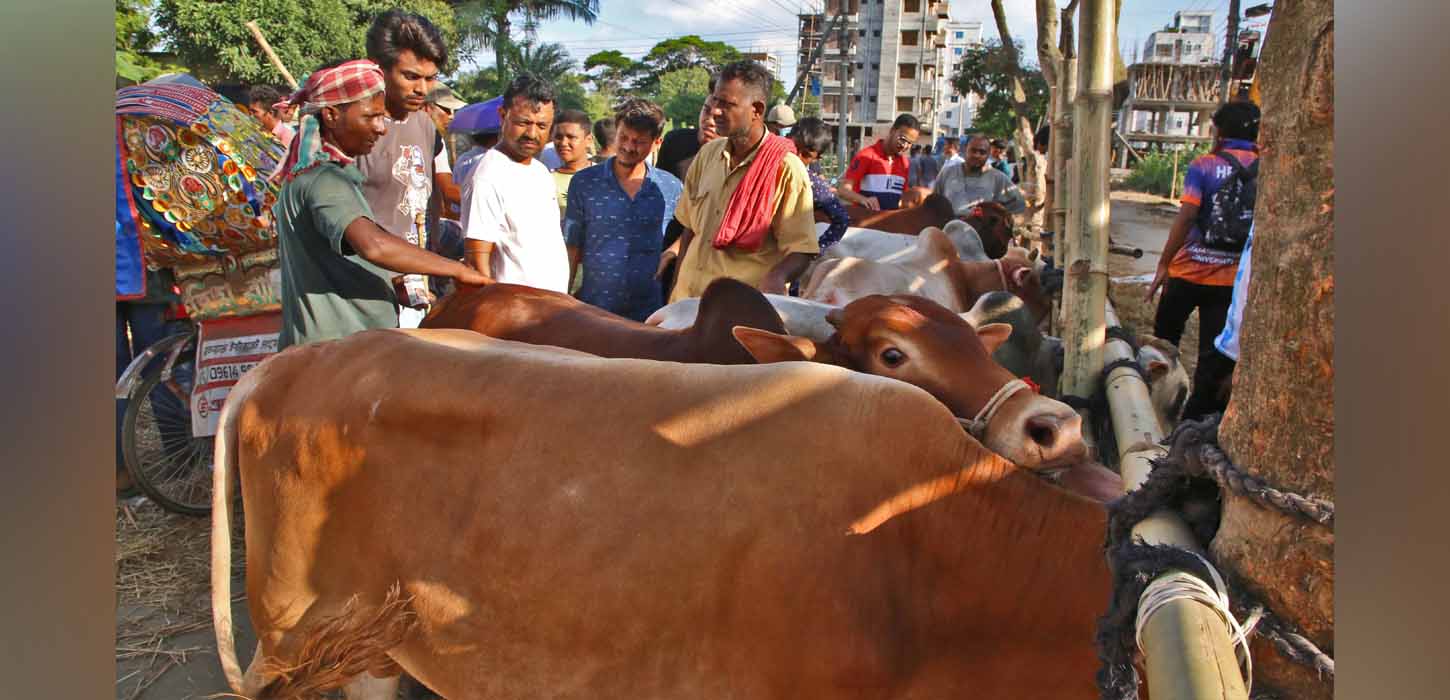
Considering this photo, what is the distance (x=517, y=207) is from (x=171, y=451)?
88.7 inches

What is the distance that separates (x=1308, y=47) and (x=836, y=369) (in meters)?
→ 1.12

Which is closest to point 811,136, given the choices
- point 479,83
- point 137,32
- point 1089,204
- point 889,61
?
point 1089,204

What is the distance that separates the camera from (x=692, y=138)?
7.07 metres

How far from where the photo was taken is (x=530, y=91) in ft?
13.9

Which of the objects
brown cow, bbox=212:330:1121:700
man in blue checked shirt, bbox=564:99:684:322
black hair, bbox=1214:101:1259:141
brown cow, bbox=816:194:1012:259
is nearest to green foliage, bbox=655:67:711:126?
brown cow, bbox=816:194:1012:259

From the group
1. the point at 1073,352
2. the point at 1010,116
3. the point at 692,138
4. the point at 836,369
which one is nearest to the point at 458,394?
the point at 836,369

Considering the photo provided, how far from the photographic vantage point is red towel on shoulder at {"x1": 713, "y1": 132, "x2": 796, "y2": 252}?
4.14 meters

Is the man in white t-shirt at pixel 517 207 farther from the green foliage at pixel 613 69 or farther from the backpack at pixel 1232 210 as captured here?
the green foliage at pixel 613 69

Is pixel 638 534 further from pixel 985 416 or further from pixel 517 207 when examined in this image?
pixel 517 207

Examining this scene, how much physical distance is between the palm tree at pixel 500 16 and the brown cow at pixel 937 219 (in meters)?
25.4

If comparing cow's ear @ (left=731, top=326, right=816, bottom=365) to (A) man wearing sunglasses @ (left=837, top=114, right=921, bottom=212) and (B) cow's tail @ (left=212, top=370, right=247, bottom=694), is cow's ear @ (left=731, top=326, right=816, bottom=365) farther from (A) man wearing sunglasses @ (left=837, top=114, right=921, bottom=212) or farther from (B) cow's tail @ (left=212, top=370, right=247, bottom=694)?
(A) man wearing sunglasses @ (left=837, top=114, right=921, bottom=212)

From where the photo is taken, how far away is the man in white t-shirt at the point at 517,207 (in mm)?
4031

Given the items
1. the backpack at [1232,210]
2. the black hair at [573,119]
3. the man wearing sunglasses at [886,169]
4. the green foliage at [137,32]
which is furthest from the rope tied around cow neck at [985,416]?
the green foliage at [137,32]

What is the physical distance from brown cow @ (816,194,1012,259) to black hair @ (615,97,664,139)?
256 cm
